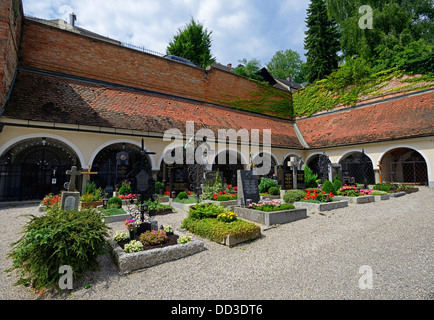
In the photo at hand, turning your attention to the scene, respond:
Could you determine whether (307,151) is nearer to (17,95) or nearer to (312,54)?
(312,54)

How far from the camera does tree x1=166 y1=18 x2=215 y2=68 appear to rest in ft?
112

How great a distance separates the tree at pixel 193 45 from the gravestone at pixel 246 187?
28.8 m

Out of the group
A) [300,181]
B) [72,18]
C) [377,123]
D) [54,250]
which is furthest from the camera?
[72,18]

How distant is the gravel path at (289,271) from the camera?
321 cm

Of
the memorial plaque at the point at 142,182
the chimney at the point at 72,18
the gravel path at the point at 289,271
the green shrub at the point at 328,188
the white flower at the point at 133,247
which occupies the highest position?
the chimney at the point at 72,18

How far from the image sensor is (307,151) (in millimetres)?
21844

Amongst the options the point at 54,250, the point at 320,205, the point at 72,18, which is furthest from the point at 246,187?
the point at 72,18

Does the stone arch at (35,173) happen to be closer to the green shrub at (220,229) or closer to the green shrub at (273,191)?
the green shrub at (220,229)

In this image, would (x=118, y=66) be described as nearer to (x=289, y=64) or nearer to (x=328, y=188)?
(x=328, y=188)

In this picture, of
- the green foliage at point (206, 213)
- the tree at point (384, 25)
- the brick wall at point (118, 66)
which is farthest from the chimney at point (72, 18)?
the green foliage at point (206, 213)

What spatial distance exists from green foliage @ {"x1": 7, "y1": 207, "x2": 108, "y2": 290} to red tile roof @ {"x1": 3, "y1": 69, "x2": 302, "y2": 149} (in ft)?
32.5

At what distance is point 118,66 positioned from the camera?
17016mm

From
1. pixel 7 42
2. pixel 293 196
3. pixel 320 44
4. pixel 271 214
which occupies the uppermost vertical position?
pixel 320 44

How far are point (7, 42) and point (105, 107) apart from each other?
5.08 metres
